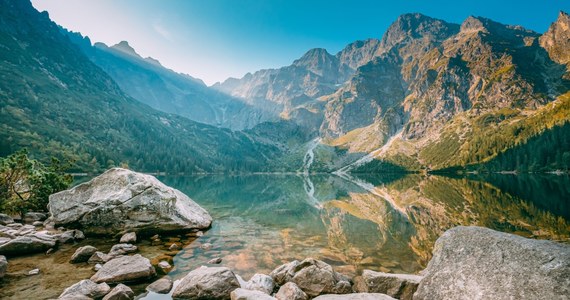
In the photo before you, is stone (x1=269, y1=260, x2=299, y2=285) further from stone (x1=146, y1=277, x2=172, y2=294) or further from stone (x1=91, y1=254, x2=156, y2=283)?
stone (x1=91, y1=254, x2=156, y2=283)

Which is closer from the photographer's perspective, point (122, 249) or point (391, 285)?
point (391, 285)

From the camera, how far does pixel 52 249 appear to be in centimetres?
2016

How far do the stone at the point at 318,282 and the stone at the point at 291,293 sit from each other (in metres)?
0.65

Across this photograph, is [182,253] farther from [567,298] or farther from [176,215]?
[567,298]

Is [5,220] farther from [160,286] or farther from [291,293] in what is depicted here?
[291,293]

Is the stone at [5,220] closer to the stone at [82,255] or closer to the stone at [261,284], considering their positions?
the stone at [82,255]

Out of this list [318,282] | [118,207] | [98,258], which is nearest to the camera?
[318,282]

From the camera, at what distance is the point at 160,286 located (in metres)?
14.2

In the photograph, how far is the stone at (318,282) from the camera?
555 inches

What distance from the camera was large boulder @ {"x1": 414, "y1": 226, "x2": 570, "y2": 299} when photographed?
830cm

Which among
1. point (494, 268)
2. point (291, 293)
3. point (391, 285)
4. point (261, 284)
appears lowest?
point (261, 284)

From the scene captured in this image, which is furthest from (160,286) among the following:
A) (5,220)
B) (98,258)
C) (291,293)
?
(5,220)

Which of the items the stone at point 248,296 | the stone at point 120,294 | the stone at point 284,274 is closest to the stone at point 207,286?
the stone at point 248,296

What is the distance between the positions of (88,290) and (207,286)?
5.31m
